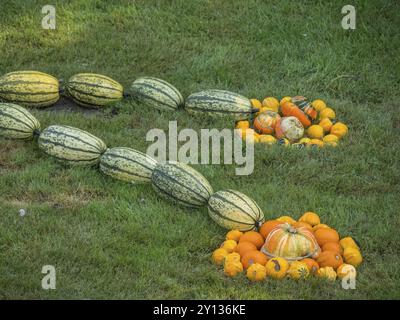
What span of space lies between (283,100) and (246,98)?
1.37ft

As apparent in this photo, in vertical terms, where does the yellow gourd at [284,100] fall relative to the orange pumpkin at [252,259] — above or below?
above

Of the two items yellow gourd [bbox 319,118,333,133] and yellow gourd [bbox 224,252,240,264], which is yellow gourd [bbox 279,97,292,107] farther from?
yellow gourd [bbox 224,252,240,264]

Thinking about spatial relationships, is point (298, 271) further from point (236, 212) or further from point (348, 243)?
point (236, 212)

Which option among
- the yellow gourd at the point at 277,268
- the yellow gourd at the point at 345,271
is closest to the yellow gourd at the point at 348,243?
the yellow gourd at the point at 345,271

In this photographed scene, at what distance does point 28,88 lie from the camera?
877 cm

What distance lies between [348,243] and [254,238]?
773 millimetres

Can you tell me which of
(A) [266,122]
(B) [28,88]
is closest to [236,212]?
(A) [266,122]

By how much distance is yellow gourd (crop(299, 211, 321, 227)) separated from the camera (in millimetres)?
6738

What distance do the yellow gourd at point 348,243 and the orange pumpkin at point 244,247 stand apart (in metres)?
0.73

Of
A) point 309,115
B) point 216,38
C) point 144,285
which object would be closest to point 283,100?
point 309,115

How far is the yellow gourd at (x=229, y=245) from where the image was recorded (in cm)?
639

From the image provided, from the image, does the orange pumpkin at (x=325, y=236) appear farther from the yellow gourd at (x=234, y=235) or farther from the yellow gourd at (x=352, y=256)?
the yellow gourd at (x=234, y=235)

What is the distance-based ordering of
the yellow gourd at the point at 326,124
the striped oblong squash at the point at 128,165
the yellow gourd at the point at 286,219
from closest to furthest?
the yellow gourd at the point at 286,219, the striped oblong squash at the point at 128,165, the yellow gourd at the point at 326,124

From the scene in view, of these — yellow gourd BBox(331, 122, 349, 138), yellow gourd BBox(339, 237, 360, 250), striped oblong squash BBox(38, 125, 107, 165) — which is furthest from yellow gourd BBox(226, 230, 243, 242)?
yellow gourd BBox(331, 122, 349, 138)
